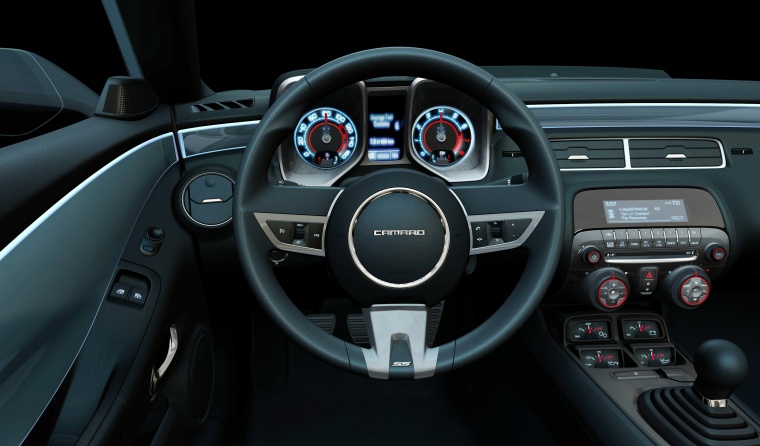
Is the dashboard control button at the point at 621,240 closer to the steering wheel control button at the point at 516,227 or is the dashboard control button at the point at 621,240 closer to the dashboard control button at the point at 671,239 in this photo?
the dashboard control button at the point at 671,239

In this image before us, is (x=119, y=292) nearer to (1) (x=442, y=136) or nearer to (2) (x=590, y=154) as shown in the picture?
(1) (x=442, y=136)

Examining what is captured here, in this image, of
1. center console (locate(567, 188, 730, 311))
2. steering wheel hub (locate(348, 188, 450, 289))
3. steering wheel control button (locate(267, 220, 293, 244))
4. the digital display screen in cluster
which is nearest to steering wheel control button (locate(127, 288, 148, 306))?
steering wheel control button (locate(267, 220, 293, 244))

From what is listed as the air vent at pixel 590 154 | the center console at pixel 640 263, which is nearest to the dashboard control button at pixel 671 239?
the center console at pixel 640 263

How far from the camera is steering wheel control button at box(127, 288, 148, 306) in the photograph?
54.7 inches

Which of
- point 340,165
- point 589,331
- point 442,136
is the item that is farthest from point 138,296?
point 589,331

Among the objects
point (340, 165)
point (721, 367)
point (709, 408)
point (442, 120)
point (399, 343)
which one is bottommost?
point (709, 408)

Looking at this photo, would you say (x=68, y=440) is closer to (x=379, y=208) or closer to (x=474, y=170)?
(x=379, y=208)

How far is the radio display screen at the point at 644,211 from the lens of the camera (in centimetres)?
165

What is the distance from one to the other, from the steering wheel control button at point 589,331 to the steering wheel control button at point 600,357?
0.15 feet

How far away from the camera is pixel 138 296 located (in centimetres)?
140

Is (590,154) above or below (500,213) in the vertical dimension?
above

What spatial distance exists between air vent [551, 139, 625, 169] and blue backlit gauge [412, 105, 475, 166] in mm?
255

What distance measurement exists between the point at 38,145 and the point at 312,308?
1074 mm

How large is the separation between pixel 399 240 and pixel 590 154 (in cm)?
76
